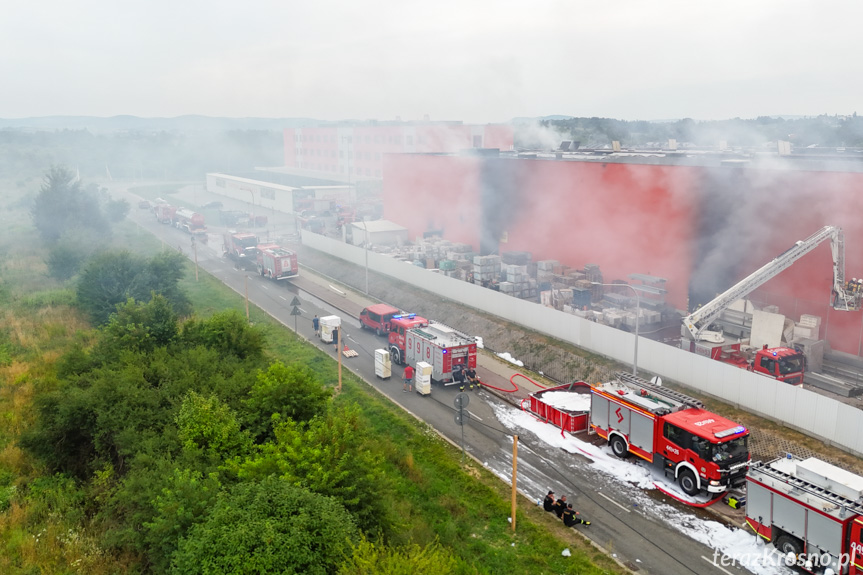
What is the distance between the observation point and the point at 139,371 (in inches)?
699

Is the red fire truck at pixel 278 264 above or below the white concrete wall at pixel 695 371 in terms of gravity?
above

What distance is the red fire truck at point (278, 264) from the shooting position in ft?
150

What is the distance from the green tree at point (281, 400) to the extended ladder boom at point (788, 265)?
1605cm

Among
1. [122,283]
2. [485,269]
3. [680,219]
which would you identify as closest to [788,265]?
[680,219]

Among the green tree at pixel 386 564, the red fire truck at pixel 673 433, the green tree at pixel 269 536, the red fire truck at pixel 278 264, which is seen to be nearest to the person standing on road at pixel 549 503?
the red fire truck at pixel 673 433

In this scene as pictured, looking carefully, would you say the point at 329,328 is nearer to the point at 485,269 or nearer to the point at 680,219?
the point at 485,269

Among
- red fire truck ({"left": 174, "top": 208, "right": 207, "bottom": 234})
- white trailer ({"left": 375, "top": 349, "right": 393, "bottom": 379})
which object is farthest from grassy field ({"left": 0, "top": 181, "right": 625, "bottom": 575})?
red fire truck ({"left": 174, "top": 208, "right": 207, "bottom": 234})

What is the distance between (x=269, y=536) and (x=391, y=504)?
4213 mm

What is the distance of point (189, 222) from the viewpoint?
6856 cm

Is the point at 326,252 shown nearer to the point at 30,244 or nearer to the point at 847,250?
the point at 30,244

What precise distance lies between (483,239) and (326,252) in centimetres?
1444

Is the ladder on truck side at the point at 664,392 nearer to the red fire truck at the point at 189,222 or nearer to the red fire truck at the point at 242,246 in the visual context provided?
the red fire truck at the point at 242,246

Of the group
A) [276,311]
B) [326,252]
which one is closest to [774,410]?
[276,311]

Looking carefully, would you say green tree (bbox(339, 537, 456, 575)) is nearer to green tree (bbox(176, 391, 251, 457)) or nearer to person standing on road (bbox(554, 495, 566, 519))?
green tree (bbox(176, 391, 251, 457))
